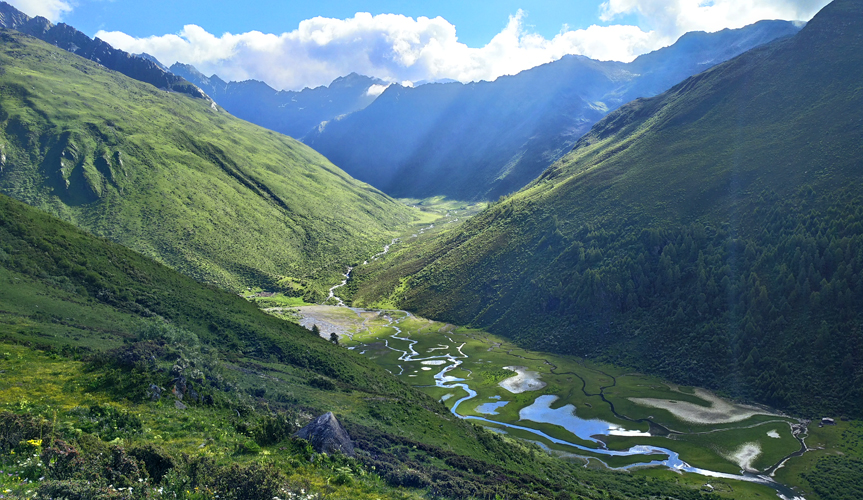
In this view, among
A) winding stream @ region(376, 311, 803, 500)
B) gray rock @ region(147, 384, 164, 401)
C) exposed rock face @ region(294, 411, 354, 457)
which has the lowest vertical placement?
winding stream @ region(376, 311, 803, 500)

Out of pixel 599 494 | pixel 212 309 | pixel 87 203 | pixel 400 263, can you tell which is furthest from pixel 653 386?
pixel 87 203

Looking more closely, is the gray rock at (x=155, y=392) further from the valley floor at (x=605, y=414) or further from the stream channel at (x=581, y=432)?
the valley floor at (x=605, y=414)

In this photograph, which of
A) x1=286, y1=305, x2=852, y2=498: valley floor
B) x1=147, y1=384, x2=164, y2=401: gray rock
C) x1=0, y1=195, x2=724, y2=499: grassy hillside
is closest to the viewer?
x1=0, y1=195, x2=724, y2=499: grassy hillside

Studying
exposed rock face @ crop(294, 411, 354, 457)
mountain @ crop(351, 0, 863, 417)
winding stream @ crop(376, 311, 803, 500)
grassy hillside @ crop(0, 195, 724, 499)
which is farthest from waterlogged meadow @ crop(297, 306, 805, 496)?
exposed rock face @ crop(294, 411, 354, 457)

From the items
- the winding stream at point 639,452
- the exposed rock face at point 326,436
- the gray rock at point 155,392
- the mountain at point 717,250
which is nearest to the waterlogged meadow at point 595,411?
the winding stream at point 639,452

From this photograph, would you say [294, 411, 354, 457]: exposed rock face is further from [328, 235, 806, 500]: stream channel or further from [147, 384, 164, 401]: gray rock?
[328, 235, 806, 500]: stream channel
